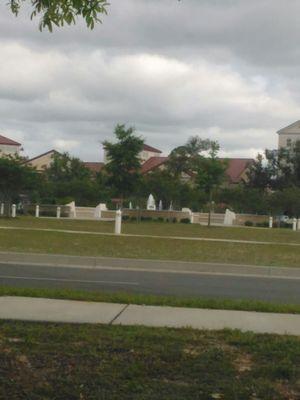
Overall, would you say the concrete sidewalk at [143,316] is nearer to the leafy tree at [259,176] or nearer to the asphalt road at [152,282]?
the asphalt road at [152,282]

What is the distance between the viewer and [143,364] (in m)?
5.98

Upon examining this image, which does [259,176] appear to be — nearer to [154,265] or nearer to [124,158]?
[124,158]

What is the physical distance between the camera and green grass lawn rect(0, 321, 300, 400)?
5.29m

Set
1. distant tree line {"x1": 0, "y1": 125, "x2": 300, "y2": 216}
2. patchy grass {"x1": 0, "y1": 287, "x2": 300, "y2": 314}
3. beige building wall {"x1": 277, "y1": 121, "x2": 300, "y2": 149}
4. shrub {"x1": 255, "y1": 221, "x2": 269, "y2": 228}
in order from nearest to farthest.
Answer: patchy grass {"x1": 0, "y1": 287, "x2": 300, "y2": 314} < distant tree line {"x1": 0, "y1": 125, "x2": 300, "y2": 216} < shrub {"x1": 255, "y1": 221, "x2": 269, "y2": 228} < beige building wall {"x1": 277, "y1": 121, "x2": 300, "y2": 149}

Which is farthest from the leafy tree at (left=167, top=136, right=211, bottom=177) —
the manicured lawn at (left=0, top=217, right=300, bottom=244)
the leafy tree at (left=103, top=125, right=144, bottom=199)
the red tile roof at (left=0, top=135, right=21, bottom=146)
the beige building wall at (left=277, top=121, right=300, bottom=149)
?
the manicured lawn at (left=0, top=217, right=300, bottom=244)

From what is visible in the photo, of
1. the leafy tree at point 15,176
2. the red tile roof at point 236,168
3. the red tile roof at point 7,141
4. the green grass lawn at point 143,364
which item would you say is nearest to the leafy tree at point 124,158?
the leafy tree at point 15,176

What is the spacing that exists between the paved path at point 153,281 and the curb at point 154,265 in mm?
29

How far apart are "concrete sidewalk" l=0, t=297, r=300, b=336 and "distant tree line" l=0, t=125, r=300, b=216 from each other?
114ft

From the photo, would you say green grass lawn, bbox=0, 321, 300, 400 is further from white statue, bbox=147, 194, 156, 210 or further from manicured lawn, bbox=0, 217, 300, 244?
Result: white statue, bbox=147, 194, 156, 210

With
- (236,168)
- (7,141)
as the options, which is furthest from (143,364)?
(7,141)

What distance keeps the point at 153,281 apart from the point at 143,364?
8004 mm

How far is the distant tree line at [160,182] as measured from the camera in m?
46.8

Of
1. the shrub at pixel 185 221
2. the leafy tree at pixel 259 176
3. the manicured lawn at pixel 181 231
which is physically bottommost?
the manicured lawn at pixel 181 231

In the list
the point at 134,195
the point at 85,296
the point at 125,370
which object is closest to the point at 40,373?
the point at 125,370
